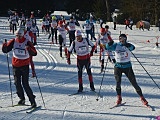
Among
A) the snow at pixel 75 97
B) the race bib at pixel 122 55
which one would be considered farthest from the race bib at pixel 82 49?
the race bib at pixel 122 55

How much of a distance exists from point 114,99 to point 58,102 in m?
1.59

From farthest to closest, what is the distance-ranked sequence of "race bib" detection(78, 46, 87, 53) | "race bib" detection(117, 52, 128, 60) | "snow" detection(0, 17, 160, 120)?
"race bib" detection(78, 46, 87, 53) < "race bib" detection(117, 52, 128, 60) < "snow" detection(0, 17, 160, 120)

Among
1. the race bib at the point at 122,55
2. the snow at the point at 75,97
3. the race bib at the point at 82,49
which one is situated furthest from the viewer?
the race bib at the point at 82,49

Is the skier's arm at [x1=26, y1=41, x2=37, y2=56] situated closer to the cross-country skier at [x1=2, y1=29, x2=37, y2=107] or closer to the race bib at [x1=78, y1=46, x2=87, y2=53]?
the cross-country skier at [x1=2, y1=29, x2=37, y2=107]

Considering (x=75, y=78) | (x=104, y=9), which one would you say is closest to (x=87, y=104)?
(x=75, y=78)

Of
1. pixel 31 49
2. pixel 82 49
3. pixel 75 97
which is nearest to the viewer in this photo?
pixel 31 49

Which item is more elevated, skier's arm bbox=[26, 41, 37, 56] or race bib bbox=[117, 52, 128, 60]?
skier's arm bbox=[26, 41, 37, 56]

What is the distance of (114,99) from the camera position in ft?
30.4

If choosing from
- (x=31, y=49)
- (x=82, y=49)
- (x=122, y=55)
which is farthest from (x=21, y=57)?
(x=122, y=55)

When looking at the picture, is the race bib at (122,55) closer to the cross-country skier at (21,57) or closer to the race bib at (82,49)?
the race bib at (82,49)

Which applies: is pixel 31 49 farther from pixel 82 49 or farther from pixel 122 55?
pixel 122 55

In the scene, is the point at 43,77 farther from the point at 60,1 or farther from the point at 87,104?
the point at 60,1

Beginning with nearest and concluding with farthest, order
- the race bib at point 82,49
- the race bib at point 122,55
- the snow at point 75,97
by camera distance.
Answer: the snow at point 75,97, the race bib at point 122,55, the race bib at point 82,49

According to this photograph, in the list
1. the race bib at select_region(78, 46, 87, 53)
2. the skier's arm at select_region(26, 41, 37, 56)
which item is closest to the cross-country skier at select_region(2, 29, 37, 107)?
the skier's arm at select_region(26, 41, 37, 56)
